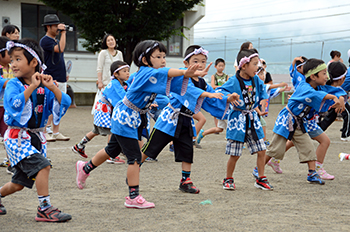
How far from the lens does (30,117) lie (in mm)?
3385

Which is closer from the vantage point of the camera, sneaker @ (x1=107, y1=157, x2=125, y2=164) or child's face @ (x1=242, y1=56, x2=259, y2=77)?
child's face @ (x1=242, y1=56, x2=259, y2=77)

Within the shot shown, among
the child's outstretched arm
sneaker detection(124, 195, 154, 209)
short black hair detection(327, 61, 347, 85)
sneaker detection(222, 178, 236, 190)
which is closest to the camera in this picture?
the child's outstretched arm

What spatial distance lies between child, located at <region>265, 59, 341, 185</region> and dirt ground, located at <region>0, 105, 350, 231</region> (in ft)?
1.04

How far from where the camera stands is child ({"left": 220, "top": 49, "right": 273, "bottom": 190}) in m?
4.65

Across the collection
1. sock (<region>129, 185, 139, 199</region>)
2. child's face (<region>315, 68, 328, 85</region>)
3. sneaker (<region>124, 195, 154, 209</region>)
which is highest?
child's face (<region>315, 68, 328, 85</region>)

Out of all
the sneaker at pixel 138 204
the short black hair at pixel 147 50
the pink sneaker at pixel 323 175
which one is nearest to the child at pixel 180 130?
the short black hair at pixel 147 50

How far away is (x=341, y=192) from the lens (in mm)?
4578

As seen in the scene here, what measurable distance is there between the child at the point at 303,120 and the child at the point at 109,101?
209 cm

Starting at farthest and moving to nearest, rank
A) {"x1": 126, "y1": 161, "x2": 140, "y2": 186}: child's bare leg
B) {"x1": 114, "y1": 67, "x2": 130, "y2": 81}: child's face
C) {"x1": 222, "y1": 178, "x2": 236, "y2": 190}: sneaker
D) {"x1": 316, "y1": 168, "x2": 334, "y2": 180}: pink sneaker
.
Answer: {"x1": 114, "y1": 67, "x2": 130, "y2": 81}: child's face, {"x1": 316, "y1": 168, "x2": 334, "y2": 180}: pink sneaker, {"x1": 222, "y1": 178, "x2": 236, "y2": 190}: sneaker, {"x1": 126, "y1": 161, "x2": 140, "y2": 186}: child's bare leg

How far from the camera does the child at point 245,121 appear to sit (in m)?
4.65

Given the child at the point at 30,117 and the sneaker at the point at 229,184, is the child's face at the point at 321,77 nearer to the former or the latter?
the sneaker at the point at 229,184

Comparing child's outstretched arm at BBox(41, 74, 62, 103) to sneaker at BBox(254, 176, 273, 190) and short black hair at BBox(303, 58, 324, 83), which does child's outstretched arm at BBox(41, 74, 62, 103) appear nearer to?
sneaker at BBox(254, 176, 273, 190)

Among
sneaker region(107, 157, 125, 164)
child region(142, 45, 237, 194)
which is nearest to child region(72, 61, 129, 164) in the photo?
sneaker region(107, 157, 125, 164)

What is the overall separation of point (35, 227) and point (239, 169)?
3290 mm
